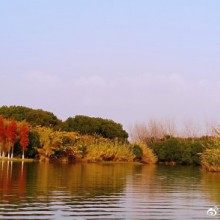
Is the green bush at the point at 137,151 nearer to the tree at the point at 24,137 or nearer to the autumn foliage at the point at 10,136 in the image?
the autumn foliage at the point at 10,136

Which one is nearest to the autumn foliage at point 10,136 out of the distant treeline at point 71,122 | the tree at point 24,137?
the tree at point 24,137

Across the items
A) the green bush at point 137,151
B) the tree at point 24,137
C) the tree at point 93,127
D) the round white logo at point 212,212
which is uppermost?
the tree at point 93,127

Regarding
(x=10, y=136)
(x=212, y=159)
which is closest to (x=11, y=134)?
(x=10, y=136)

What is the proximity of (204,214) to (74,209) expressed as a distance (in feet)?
8.67

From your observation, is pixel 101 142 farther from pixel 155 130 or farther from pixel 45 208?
pixel 45 208

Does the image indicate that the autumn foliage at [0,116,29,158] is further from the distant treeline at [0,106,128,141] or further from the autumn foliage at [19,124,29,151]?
the distant treeline at [0,106,128,141]

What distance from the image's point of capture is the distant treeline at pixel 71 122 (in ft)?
148

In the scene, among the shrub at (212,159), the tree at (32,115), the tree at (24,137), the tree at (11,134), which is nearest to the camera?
the shrub at (212,159)

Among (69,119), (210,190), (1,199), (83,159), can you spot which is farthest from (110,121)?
(1,199)

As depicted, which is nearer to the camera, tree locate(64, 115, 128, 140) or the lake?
the lake

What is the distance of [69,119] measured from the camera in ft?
160

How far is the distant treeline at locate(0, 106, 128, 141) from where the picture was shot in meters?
45.2

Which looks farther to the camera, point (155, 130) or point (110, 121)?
point (155, 130)

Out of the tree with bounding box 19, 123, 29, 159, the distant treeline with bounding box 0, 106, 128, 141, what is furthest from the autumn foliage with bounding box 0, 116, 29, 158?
the distant treeline with bounding box 0, 106, 128, 141
